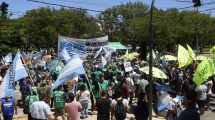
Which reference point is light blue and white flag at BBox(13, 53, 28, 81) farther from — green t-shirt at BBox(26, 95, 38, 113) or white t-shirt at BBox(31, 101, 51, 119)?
white t-shirt at BBox(31, 101, 51, 119)

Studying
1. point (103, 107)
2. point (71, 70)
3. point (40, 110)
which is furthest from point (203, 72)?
point (40, 110)

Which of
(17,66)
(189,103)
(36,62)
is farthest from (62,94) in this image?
(36,62)

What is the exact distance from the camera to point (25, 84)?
14648 mm

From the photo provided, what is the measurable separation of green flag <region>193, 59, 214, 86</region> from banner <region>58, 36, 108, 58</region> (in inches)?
376

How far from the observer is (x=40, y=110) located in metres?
9.86

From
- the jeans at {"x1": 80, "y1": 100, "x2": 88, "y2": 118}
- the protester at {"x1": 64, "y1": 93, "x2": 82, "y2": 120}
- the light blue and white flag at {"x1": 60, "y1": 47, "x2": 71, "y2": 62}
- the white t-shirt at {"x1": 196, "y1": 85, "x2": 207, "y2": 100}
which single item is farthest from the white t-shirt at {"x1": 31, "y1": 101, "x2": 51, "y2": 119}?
the light blue and white flag at {"x1": 60, "y1": 47, "x2": 71, "y2": 62}

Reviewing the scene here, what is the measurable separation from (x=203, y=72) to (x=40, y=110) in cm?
496

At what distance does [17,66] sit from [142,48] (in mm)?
5924

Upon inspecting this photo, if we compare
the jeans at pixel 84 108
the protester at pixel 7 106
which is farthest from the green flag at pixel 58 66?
the protester at pixel 7 106

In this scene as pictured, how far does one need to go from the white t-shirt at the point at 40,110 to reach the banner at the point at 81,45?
33.7ft

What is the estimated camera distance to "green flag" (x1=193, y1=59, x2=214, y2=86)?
1144 centimetres

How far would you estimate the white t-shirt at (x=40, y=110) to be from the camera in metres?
9.85

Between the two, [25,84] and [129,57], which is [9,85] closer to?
[25,84]

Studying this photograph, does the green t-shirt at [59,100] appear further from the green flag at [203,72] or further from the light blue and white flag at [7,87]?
the green flag at [203,72]
